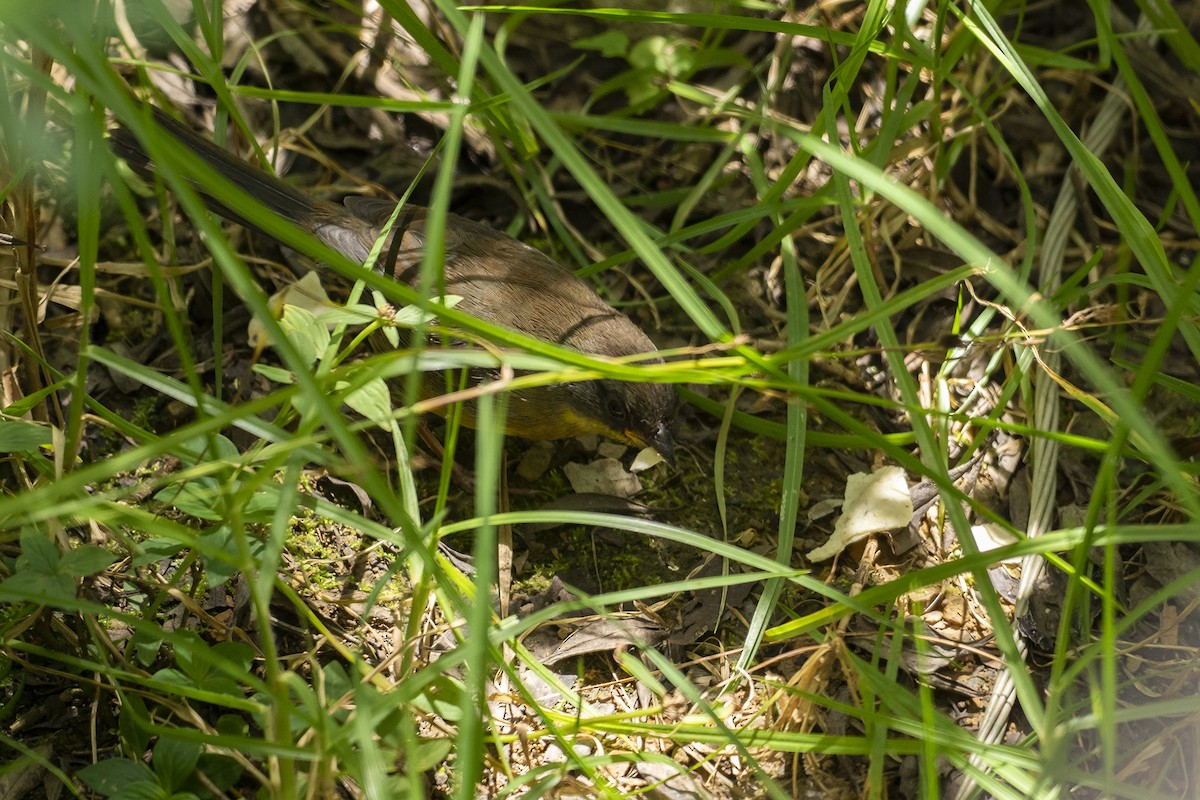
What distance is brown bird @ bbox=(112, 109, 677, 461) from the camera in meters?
3.87

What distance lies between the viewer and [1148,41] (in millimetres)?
4652

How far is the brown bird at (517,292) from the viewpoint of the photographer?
387cm

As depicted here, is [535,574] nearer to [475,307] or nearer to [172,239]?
[475,307]

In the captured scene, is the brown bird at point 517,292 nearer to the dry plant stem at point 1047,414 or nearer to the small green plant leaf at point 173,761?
the dry plant stem at point 1047,414

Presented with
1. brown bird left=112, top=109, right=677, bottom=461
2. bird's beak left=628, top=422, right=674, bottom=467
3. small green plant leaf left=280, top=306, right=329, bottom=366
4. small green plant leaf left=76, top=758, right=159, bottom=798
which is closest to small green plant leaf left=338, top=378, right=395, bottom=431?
small green plant leaf left=280, top=306, right=329, bottom=366

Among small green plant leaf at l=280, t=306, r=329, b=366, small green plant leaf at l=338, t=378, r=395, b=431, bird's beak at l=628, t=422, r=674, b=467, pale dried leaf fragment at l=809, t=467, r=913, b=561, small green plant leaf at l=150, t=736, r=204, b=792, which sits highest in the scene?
small green plant leaf at l=280, t=306, r=329, b=366

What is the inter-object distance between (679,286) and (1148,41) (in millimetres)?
3430

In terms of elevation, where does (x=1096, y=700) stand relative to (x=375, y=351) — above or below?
below

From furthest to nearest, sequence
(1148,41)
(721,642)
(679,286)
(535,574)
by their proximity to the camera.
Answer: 1. (1148,41)
2. (535,574)
3. (721,642)
4. (679,286)

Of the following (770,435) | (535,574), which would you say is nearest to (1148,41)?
(770,435)

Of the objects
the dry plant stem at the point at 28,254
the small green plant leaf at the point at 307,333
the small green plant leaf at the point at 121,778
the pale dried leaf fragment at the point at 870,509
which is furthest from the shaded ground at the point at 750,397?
the small green plant leaf at the point at 307,333

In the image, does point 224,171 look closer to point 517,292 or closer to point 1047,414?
point 517,292

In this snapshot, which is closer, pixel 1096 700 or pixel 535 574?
pixel 1096 700

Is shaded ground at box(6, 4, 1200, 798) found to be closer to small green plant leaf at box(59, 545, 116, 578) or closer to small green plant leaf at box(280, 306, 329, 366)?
small green plant leaf at box(59, 545, 116, 578)
